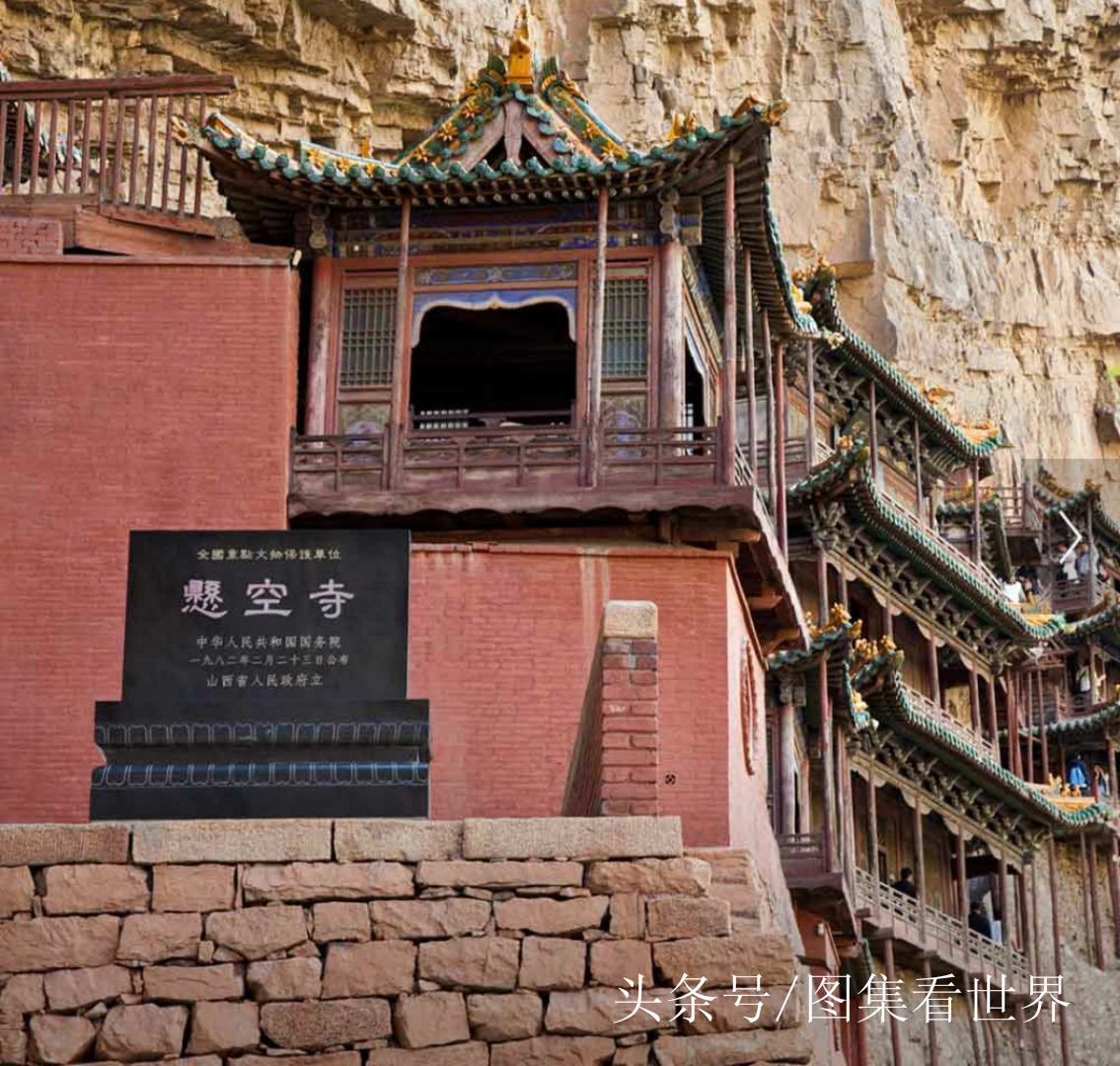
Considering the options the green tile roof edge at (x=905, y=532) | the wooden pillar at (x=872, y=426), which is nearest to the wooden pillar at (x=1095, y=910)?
the green tile roof edge at (x=905, y=532)

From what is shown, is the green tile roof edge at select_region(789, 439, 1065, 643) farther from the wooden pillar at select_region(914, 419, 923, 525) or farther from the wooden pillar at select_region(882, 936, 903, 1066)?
the wooden pillar at select_region(882, 936, 903, 1066)

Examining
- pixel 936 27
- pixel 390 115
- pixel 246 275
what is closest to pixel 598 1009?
pixel 246 275

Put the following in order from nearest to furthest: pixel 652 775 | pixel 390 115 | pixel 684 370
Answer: pixel 652 775
pixel 684 370
pixel 390 115

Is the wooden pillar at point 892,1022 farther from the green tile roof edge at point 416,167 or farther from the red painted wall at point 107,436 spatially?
the red painted wall at point 107,436

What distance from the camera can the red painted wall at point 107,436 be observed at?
55.3 ft

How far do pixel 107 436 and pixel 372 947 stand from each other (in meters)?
8.18

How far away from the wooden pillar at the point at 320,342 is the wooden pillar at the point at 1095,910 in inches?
850

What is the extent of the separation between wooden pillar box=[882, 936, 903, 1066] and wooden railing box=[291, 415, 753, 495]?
1231 centimetres

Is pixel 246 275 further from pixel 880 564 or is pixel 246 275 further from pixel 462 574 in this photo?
pixel 880 564

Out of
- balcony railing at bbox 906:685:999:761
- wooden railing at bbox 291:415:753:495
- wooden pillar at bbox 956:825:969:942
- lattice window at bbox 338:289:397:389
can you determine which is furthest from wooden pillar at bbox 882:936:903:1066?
lattice window at bbox 338:289:397:389

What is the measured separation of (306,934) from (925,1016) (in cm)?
2255

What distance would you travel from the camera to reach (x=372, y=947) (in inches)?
408

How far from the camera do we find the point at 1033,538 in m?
46.5

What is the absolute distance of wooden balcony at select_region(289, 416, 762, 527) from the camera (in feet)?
59.6
